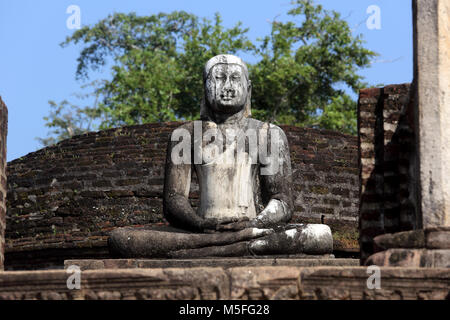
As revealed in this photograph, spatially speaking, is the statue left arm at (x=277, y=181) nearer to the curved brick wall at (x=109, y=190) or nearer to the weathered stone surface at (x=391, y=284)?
the weathered stone surface at (x=391, y=284)

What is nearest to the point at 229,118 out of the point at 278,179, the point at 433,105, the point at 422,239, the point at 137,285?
the point at 278,179

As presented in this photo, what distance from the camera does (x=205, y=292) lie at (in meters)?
6.41

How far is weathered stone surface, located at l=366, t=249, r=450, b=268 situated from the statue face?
2961mm

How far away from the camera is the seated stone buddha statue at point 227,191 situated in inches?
339

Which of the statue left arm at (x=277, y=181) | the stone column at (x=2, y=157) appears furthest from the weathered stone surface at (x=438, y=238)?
the stone column at (x=2, y=157)

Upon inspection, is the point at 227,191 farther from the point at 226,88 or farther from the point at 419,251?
the point at 419,251

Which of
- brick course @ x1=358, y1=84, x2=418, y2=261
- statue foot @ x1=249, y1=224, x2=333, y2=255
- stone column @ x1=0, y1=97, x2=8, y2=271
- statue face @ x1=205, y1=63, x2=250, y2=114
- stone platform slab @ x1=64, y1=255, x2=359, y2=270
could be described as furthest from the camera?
stone column @ x1=0, y1=97, x2=8, y2=271

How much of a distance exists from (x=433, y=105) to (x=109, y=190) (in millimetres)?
8823

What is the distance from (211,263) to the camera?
8133mm

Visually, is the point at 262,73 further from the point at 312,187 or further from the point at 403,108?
the point at 403,108

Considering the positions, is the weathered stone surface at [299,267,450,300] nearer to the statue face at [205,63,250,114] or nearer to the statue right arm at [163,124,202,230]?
the statue right arm at [163,124,202,230]

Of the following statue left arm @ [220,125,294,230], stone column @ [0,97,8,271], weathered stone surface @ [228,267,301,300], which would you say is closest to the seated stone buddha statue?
statue left arm @ [220,125,294,230]

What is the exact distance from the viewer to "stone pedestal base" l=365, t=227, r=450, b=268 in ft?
21.5
